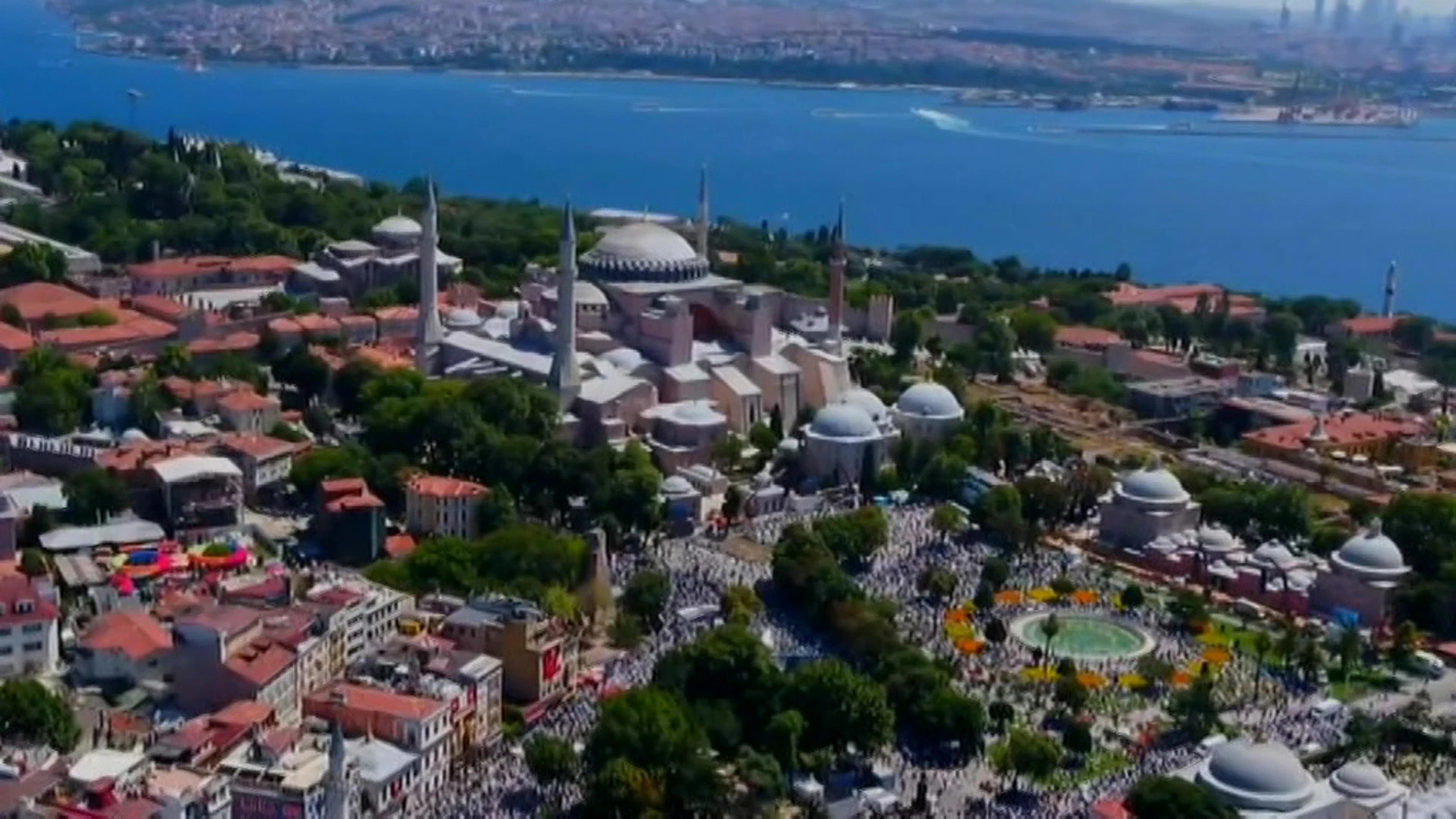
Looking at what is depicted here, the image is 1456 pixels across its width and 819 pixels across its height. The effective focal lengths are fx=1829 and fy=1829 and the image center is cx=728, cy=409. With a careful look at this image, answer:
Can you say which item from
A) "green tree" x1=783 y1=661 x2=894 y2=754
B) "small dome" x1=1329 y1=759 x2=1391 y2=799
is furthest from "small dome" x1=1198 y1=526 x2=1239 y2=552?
"green tree" x1=783 y1=661 x2=894 y2=754

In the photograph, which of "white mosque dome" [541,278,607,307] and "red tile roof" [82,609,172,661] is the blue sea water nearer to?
"white mosque dome" [541,278,607,307]

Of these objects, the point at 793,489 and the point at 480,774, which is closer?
the point at 480,774

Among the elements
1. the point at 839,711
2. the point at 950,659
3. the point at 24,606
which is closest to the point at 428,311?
the point at 24,606

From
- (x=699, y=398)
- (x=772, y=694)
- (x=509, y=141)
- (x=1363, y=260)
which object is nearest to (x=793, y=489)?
(x=699, y=398)

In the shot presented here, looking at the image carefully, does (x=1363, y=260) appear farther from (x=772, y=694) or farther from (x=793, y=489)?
(x=772, y=694)

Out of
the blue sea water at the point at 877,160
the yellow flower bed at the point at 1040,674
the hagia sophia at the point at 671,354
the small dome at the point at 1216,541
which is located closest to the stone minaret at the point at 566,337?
the hagia sophia at the point at 671,354

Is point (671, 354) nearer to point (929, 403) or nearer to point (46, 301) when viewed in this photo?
point (929, 403)
